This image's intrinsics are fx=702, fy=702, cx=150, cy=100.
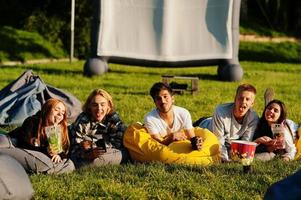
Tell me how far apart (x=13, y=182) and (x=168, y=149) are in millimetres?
2142

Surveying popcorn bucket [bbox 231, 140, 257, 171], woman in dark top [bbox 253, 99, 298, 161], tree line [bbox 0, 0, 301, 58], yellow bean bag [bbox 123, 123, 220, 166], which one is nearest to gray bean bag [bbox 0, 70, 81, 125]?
yellow bean bag [bbox 123, 123, 220, 166]


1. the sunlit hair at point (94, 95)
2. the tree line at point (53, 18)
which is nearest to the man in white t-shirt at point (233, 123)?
the sunlit hair at point (94, 95)

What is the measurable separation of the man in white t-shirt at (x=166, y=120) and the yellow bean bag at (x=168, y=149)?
0.33 feet

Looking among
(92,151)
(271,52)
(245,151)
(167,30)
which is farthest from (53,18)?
(245,151)

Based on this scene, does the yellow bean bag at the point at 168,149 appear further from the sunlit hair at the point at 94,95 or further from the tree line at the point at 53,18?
the tree line at the point at 53,18

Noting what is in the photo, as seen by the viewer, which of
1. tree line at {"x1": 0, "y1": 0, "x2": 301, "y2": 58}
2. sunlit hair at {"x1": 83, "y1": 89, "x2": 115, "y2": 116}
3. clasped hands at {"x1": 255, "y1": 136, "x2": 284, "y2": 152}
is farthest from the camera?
tree line at {"x1": 0, "y1": 0, "x2": 301, "y2": 58}

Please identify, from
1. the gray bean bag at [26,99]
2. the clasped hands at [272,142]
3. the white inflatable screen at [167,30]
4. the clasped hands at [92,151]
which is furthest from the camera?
the white inflatable screen at [167,30]

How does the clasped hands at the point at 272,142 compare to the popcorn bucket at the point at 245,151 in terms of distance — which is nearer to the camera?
the popcorn bucket at the point at 245,151

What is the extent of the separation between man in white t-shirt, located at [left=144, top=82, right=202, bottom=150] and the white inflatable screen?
8485 millimetres

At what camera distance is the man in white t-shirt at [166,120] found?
7.36 m

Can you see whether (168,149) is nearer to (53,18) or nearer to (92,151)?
(92,151)

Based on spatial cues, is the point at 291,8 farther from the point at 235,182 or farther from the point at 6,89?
the point at 235,182

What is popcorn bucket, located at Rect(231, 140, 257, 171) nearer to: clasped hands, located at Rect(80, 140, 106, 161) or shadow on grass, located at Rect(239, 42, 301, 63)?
clasped hands, located at Rect(80, 140, 106, 161)

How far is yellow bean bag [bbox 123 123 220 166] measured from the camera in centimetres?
713
